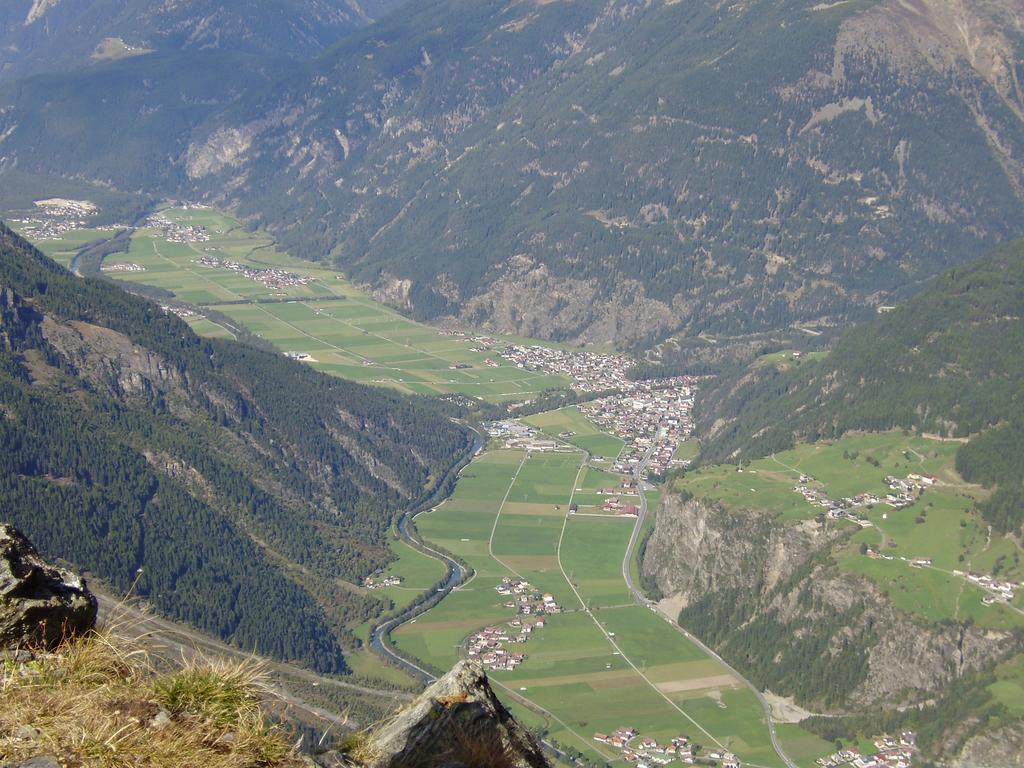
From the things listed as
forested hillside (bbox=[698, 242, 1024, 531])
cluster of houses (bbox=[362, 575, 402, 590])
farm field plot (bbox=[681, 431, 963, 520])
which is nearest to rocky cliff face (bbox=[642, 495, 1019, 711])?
farm field plot (bbox=[681, 431, 963, 520])

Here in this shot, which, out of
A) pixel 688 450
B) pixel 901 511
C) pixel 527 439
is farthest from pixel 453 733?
pixel 527 439

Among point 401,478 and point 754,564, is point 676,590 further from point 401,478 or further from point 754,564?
point 401,478

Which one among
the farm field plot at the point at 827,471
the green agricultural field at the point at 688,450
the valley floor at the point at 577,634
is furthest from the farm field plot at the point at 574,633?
the green agricultural field at the point at 688,450

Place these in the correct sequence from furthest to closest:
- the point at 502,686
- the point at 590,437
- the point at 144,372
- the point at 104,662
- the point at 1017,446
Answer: the point at 590,437 < the point at 144,372 < the point at 1017,446 < the point at 502,686 < the point at 104,662

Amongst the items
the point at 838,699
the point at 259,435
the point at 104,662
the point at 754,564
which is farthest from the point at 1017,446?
the point at 104,662

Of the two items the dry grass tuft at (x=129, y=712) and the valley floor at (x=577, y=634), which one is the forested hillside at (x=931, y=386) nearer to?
the valley floor at (x=577, y=634)

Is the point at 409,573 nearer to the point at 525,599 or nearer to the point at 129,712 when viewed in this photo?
the point at 525,599

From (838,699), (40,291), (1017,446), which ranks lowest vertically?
(838,699)
